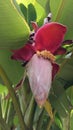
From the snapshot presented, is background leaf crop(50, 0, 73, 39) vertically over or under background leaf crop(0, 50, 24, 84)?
over

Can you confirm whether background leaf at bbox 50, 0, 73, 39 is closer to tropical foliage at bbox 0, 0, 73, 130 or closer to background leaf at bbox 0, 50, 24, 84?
tropical foliage at bbox 0, 0, 73, 130

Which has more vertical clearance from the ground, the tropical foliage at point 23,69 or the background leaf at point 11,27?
the background leaf at point 11,27

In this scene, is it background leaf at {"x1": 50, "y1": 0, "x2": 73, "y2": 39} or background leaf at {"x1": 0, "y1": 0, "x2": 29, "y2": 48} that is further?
background leaf at {"x1": 50, "y1": 0, "x2": 73, "y2": 39}

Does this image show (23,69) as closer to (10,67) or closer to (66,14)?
(10,67)

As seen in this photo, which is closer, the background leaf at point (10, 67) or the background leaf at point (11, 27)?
the background leaf at point (11, 27)

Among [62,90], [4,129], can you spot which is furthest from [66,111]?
[4,129]

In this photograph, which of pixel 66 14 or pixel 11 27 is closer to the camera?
pixel 11 27

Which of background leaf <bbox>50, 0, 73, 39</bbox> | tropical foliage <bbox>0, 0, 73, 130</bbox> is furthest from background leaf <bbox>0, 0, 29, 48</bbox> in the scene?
background leaf <bbox>50, 0, 73, 39</bbox>

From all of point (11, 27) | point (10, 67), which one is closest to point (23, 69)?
point (10, 67)

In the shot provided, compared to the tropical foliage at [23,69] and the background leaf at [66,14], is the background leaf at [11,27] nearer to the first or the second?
the tropical foliage at [23,69]

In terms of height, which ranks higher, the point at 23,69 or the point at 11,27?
the point at 11,27

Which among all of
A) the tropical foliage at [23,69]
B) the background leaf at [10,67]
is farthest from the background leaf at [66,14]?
the background leaf at [10,67]
